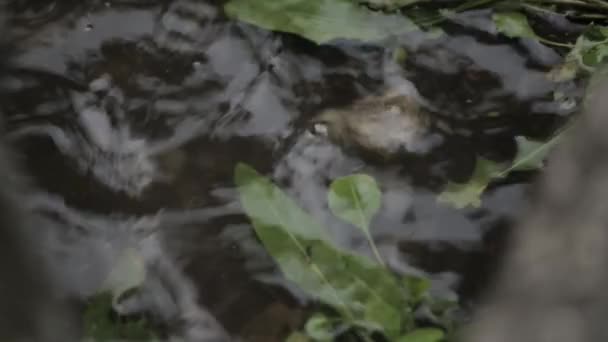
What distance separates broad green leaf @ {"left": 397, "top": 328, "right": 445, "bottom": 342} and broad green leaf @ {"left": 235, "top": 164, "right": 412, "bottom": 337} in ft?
0.08

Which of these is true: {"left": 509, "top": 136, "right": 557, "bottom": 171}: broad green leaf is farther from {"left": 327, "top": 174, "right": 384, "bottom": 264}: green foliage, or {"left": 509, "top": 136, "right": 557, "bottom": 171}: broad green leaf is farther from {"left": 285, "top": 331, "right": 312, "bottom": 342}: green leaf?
{"left": 285, "top": 331, "right": 312, "bottom": 342}: green leaf

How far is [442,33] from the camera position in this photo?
1.26 m

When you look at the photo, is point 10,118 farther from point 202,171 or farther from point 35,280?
point 35,280

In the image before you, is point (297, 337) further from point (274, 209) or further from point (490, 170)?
point (490, 170)

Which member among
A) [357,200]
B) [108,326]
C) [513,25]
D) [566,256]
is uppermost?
[566,256]

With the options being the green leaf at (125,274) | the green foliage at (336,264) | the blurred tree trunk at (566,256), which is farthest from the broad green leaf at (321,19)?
the blurred tree trunk at (566,256)

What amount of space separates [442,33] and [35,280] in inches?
26.1

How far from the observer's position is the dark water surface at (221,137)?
1.07 meters

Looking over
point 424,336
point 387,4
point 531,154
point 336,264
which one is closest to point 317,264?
point 336,264

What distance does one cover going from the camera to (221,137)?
1176 mm

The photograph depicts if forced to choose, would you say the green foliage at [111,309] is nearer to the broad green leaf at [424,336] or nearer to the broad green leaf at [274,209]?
the broad green leaf at [274,209]

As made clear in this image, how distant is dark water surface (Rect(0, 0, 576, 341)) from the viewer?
1.07 metres

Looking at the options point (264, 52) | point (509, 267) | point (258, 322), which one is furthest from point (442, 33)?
point (509, 267)

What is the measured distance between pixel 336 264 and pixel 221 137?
23 centimetres
